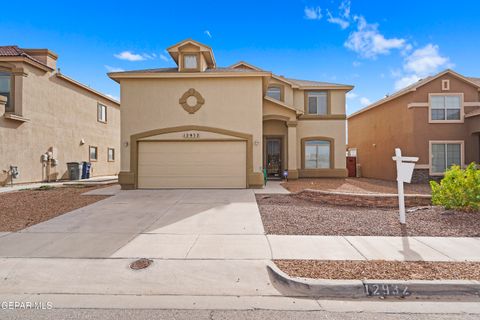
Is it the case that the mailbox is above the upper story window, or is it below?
below

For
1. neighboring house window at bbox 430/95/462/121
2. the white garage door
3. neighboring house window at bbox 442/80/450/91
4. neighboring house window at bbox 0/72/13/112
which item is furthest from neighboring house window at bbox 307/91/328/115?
neighboring house window at bbox 0/72/13/112

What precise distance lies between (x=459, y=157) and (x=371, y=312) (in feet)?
56.1

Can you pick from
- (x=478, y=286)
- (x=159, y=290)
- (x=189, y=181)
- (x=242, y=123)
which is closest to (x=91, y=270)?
(x=159, y=290)

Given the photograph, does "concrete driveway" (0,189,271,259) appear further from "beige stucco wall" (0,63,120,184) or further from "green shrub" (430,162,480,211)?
"beige stucco wall" (0,63,120,184)

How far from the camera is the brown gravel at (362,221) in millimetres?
6066

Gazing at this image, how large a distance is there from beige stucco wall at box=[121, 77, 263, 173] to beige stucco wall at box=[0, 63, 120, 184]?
694cm

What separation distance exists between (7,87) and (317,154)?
19238mm

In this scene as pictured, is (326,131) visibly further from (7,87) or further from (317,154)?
(7,87)

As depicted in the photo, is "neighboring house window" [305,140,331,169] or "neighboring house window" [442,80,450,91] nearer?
"neighboring house window" [442,80,450,91]

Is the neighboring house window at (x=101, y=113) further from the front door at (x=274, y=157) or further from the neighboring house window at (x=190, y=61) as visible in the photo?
the front door at (x=274, y=157)

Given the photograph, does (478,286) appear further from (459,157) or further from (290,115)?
(459,157)

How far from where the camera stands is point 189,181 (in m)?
12.6

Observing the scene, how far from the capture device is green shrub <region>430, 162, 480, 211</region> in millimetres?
7043

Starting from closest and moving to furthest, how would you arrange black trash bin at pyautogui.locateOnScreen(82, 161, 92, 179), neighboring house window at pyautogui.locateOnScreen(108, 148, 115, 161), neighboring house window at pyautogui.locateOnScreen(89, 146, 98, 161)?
black trash bin at pyautogui.locateOnScreen(82, 161, 92, 179)
neighboring house window at pyautogui.locateOnScreen(89, 146, 98, 161)
neighboring house window at pyautogui.locateOnScreen(108, 148, 115, 161)
